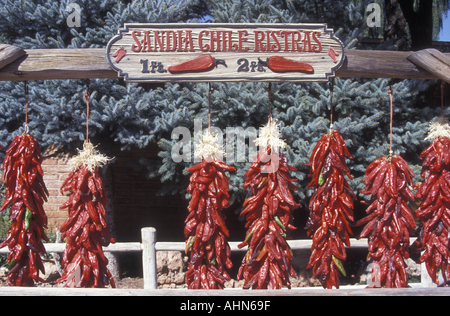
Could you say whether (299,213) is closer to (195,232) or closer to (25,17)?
(195,232)

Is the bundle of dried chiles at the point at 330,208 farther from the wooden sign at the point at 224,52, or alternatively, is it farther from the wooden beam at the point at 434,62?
the wooden beam at the point at 434,62

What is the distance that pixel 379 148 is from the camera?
→ 137 inches

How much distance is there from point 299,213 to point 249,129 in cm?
201

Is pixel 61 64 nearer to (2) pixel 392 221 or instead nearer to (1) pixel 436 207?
(2) pixel 392 221

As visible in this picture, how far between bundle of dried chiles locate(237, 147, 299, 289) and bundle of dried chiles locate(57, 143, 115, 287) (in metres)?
1.06

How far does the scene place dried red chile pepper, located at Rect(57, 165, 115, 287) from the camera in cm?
238

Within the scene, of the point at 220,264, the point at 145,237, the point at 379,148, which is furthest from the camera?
the point at 379,148

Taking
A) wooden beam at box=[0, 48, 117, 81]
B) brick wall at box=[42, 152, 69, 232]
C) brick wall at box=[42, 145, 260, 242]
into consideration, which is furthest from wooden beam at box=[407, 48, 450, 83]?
brick wall at box=[42, 152, 69, 232]

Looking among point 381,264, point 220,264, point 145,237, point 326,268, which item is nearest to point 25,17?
point 145,237

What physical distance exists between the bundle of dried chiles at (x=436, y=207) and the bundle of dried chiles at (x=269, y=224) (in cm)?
103

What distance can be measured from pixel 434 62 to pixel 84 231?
2702mm

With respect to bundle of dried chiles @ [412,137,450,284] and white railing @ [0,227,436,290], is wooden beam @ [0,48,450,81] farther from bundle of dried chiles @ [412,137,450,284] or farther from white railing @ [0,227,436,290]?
white railing @ [0,227,436,290]
